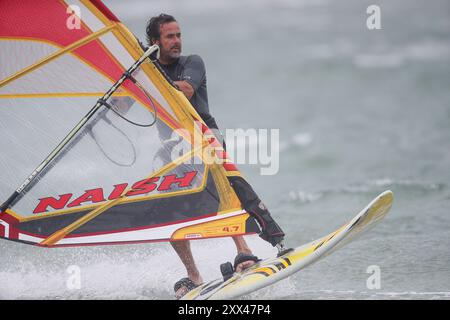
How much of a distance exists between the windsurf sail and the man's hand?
0.19 meters

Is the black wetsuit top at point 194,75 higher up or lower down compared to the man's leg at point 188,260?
higher up

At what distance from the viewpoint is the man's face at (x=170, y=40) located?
5754mm

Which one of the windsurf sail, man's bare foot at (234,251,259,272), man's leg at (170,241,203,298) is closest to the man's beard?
the windsurf sail

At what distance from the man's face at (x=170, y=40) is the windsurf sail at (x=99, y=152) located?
31 centimetres

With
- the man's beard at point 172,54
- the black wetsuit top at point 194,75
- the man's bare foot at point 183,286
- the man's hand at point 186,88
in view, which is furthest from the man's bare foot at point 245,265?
the man's beard at point 172,54

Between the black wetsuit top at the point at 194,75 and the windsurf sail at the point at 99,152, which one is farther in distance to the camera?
the black wetsuit top at the point at 194,75

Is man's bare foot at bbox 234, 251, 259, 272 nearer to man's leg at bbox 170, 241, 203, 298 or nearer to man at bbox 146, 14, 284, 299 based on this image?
man at bbox 146, 14, 284, 299

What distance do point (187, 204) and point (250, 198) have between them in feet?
1.48

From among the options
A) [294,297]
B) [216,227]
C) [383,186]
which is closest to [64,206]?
[216,227]

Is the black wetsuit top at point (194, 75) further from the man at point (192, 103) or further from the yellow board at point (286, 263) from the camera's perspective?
the yellow board at point (286, 263)

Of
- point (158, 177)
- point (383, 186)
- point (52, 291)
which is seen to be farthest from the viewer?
point (383, 186)

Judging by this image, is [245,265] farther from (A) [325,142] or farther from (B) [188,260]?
(A) [325,142]

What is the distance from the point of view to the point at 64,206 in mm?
5719

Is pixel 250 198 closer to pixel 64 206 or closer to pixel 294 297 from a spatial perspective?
pixel 294 297
